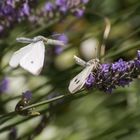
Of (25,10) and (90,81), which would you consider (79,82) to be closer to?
(90,81)

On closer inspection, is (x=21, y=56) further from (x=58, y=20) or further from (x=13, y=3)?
(x=58, y=20)

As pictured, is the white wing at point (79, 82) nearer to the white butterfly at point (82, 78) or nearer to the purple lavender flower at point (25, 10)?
the white butterfly at point (82, 78)

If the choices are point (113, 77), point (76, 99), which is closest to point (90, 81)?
point (113, 77)

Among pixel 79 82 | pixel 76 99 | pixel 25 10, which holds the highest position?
pixel 25 10

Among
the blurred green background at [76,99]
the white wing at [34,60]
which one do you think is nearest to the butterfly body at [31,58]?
the white wing at [34,60]

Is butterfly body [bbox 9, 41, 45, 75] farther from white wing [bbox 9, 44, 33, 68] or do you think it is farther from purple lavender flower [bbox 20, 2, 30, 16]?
purple lavender flower [bbox 20, 2, 30, 16]
